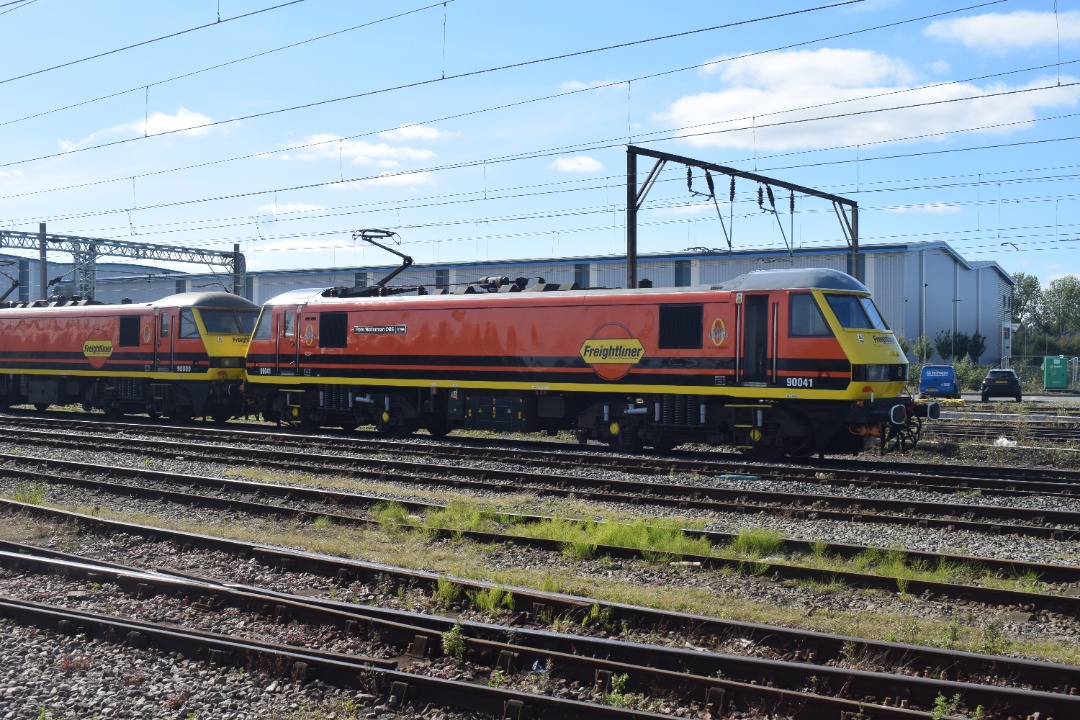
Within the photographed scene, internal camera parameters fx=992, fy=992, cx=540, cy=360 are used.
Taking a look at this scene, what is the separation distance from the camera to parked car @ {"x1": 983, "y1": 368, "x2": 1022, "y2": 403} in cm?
4191

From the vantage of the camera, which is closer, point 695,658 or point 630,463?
point 695,658

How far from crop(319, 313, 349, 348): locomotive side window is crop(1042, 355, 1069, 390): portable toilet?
143ft

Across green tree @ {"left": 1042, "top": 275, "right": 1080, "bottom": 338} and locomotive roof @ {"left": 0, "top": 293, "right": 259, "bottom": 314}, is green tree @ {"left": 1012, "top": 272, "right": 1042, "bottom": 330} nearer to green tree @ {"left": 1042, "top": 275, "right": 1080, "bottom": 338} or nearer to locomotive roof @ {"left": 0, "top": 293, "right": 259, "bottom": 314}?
green tree @ {"left": 1042, "top": 275, "right": 1080, "bottom": 338}

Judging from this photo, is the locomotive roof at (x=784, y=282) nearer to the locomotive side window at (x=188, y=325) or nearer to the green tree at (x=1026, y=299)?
the locomotive side window at (x=188, y=325)

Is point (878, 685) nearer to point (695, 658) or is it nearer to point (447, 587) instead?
point (695, 658)

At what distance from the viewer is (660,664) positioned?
6793 mm

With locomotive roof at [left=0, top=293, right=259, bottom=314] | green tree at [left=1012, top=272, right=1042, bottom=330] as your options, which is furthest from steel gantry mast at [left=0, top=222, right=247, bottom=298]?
green tree at [left=1012, top=272, right=1042, bottom=330]

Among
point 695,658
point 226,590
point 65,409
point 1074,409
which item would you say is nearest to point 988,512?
point 695,658

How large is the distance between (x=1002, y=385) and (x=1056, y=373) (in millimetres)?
14135

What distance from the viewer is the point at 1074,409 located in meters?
35.8

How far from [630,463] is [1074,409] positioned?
25.7 m

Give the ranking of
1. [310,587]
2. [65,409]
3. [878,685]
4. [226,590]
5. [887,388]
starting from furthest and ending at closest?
[65,409] → [887,388] → [310,587] → [226,590] → [878,685]

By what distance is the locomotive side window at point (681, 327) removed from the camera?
715 inches

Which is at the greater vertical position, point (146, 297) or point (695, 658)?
point (146, 297)
